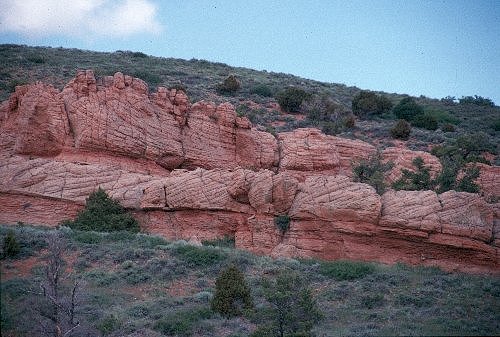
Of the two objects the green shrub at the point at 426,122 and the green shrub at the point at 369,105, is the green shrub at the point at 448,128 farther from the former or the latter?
the green shrub at the point at 369,105

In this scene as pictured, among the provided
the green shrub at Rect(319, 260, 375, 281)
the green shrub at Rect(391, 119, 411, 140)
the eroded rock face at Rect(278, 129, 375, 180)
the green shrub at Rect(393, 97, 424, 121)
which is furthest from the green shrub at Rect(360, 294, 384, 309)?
the green shrub at Rect(393, 97, 424, 121)

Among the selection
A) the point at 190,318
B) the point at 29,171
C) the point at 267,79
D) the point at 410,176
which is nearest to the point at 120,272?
the point at 190,318

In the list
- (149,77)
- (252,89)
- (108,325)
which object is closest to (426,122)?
(252,89)

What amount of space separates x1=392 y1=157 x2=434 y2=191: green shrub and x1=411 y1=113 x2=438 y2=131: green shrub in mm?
16391

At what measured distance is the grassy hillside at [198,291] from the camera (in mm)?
14359

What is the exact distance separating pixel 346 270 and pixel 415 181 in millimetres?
9245

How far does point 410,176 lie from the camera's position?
28.3 metres

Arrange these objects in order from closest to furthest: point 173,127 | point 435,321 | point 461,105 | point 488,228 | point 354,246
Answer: point 435,321 < point 488,228 < point 354,246 < point 173,127 < point 461,105

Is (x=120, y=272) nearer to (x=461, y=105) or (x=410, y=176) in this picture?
(x=410, y=176)

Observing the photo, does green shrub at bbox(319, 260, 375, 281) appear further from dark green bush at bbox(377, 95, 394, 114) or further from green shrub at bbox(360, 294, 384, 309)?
dark green bush at bbox(377, 95, 394, 114)

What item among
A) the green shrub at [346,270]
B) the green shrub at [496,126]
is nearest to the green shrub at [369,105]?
the green shrub at [496,126]

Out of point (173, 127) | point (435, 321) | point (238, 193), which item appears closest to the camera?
point (435, 321)

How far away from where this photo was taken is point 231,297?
17.0 metres

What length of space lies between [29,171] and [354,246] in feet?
49.5
